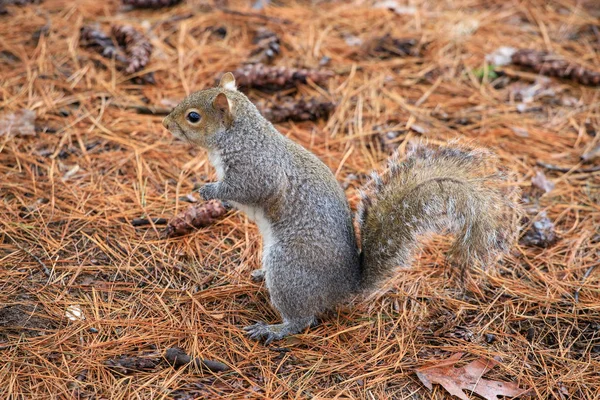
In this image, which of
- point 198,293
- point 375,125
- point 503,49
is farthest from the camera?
point 503,49

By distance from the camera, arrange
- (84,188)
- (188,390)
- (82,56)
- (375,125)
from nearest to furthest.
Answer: (188,390) → (84,188) → (375,125) → (82,56)

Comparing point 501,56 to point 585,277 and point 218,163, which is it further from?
point 218,163

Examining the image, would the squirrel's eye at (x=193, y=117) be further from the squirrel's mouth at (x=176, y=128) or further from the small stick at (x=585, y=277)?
the small stick at (x=585, y=277)

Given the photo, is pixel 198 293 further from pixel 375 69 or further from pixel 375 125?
pixel 375 69

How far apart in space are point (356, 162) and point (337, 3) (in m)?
1.89

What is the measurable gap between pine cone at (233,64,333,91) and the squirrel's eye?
1.22 metres

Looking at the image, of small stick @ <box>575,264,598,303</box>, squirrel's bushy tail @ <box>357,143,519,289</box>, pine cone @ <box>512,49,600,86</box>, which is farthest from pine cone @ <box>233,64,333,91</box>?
small stick @ <box>575,264,598,303</box>

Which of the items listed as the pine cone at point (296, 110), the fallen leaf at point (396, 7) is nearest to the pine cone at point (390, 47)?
the fallen leaf at point (396, 7)

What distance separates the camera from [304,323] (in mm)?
2447

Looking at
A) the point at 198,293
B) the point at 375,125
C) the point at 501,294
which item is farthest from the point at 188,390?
the point at 375,125

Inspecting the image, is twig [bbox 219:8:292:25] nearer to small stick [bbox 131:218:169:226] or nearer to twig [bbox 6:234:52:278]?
small stick [bbox 131:218:169:226]

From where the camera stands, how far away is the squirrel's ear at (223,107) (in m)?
2.39

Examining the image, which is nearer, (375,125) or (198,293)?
(198,293)

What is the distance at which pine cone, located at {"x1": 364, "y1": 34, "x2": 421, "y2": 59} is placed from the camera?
4.17 m
